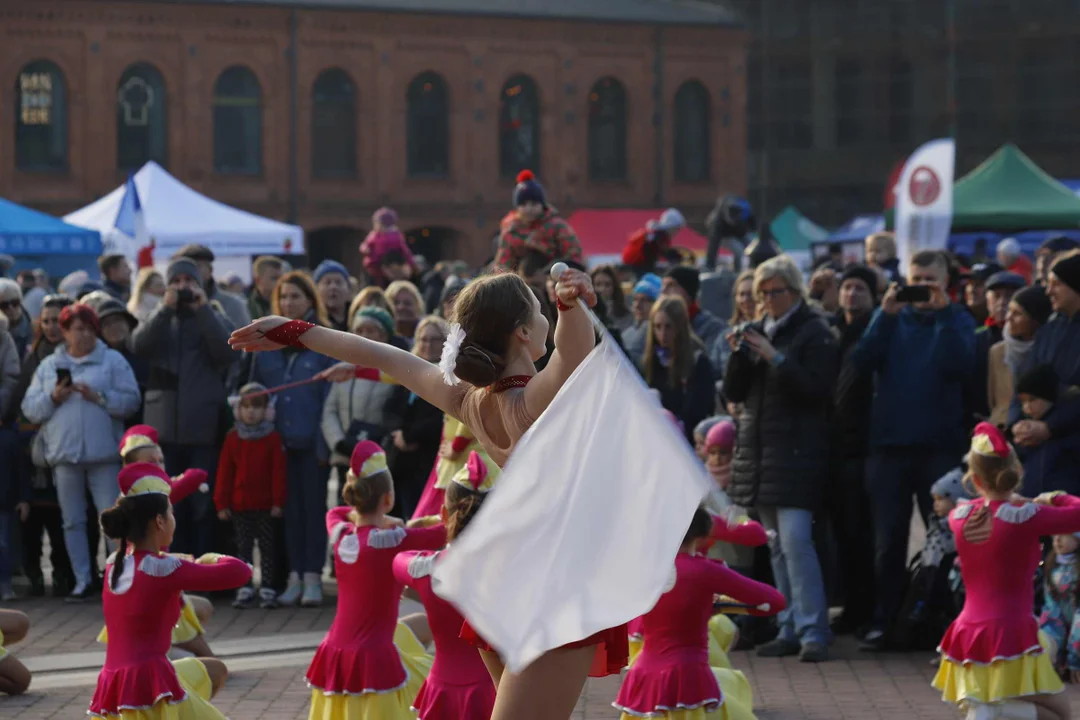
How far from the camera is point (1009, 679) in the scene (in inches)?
299

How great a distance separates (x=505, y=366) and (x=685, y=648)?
2.62 m

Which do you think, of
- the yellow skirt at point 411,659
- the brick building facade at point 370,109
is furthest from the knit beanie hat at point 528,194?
the brick building facade at point 370,109

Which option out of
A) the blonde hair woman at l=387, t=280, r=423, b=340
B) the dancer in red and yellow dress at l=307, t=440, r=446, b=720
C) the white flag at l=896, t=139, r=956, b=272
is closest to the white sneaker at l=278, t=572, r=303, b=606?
the blonde hair woman at l=387, t=280, r=423, b=340

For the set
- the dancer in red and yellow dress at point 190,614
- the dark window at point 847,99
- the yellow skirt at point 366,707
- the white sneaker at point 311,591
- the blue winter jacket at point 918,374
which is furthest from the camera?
the dark window at point 847,99

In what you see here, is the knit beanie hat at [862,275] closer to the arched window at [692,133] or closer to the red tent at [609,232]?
the red tent at [609,232]

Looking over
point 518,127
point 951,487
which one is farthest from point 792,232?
point 951,487

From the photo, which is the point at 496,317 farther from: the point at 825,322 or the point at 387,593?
the point at 825,322

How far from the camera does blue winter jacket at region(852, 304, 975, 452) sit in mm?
9883

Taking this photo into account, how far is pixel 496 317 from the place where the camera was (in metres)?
4.87

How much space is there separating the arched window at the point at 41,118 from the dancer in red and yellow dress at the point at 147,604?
116 feet

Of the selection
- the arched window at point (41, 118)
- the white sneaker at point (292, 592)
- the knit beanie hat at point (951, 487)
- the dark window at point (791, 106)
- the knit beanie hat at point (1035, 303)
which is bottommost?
the white sneaker at point (292, 592)

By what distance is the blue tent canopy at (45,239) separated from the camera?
19.0 meters

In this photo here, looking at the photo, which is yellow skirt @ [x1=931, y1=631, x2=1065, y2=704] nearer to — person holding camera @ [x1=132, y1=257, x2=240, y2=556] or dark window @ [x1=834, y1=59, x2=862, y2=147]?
person holding camera @ [x1=132, y1=257, x2=240, y2=556]

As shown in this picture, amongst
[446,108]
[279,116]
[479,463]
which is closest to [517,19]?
[446,108]
